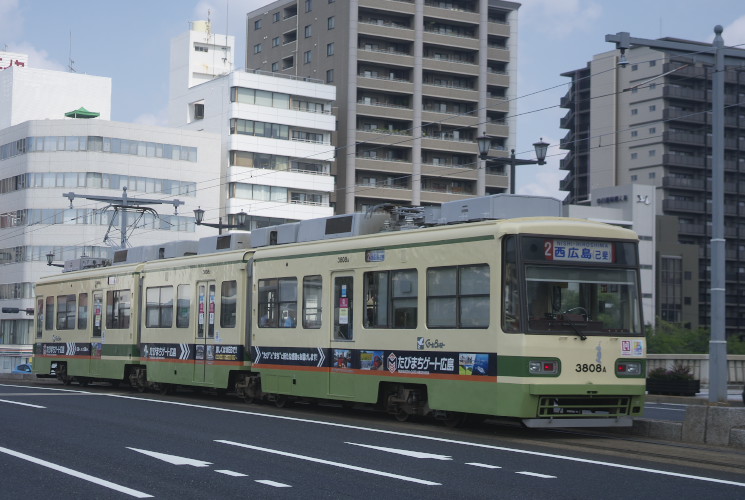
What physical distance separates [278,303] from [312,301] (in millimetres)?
1447

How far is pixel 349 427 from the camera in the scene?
17312 millimetres

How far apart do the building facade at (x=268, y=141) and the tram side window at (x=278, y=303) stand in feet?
236

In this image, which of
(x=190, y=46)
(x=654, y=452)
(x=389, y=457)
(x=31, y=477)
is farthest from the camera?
(x=190, y=46)

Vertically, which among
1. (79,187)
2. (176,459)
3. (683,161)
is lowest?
(176,459)

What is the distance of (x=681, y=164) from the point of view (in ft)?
373

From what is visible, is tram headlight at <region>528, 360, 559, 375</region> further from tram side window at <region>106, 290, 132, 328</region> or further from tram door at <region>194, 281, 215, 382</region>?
tram side window at <region>106, 290, 132, 328</region>

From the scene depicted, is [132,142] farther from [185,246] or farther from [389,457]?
[389,457]

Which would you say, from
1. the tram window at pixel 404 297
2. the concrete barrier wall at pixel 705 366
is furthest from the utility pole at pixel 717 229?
the concrete barrier wall at pixel 705 366

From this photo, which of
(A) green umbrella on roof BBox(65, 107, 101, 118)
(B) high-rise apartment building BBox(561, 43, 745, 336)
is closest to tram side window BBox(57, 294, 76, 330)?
(A) green umbrella on roof BBox(65, 107, 101, 118)

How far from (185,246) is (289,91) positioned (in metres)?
73.8

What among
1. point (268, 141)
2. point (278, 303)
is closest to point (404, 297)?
point (278, 303)

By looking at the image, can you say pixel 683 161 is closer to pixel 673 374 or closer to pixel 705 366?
pixel 705 366

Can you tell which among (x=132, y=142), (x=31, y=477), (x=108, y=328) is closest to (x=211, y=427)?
(x=31, y=477)

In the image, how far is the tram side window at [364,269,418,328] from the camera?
1820 cm
